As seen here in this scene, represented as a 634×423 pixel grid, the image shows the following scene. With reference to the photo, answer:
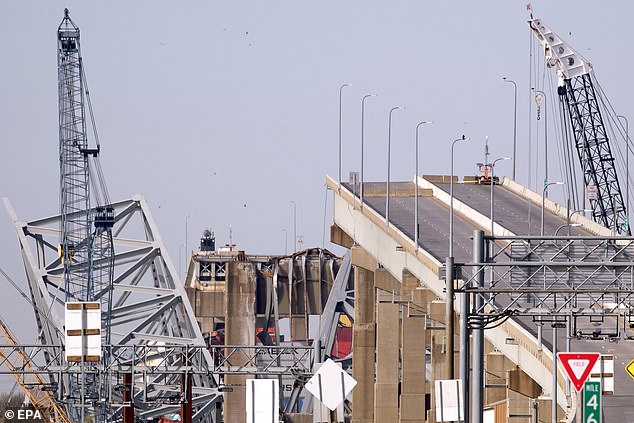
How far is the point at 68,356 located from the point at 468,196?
87.1 meters

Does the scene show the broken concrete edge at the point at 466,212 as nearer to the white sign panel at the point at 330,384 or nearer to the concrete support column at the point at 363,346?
the concrete support column at the point at 363,346

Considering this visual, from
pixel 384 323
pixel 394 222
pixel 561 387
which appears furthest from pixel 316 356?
pixel 384 323

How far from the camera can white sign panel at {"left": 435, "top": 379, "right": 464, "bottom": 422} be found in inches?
1169

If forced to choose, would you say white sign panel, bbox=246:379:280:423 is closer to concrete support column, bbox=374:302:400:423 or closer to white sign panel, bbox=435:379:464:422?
white sign panel, bbox=435:379:464:422

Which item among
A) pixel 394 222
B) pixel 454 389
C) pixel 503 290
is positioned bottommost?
pixel 454 389

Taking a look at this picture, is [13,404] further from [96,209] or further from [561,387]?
[561,387]

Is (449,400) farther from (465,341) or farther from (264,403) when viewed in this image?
(465,341)

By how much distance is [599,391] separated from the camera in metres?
30.4

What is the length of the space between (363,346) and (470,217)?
13830 mm

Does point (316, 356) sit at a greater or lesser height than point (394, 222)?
lesser

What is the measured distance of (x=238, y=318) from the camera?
447 feet

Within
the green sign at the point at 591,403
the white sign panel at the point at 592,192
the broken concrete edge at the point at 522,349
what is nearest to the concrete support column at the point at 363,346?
the broken concrete edge at the point at 522,349

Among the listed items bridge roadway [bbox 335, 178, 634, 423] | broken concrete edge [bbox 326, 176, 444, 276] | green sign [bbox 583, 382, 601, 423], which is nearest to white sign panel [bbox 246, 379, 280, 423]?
green sign [bbox 583, 382, 601, 423]

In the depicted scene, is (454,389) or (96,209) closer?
(454,389)
